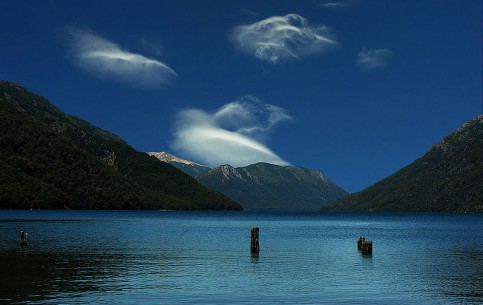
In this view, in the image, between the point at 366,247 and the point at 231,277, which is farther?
the point at 366,247

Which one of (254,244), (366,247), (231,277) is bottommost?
(231,277)

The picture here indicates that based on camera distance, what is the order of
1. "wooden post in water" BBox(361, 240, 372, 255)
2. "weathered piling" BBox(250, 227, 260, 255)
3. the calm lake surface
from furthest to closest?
"wooden post in water" BBox(361, 240, 372, 255)
"weathered piling" BBox(250, 227, 260, 255)
the calm lake surface

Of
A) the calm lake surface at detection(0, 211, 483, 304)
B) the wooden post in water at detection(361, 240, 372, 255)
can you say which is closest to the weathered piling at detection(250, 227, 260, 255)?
the calm lake surface at detection(0, 211, 483, 304)

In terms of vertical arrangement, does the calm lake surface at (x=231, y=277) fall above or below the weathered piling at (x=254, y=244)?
below

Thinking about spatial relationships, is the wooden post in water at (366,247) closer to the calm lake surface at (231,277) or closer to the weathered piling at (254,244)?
the calm lake surface at (231,277)

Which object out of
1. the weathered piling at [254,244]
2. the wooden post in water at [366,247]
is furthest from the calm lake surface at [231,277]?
the weathered piling at [254,244]

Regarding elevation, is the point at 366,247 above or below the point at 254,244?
below

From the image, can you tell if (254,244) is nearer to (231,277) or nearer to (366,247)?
(366,247)

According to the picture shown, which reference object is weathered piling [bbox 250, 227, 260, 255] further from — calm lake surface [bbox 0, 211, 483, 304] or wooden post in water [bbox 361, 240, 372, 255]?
wooden post in water [bbox 361, 240, 372, 255]

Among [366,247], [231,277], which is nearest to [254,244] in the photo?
[366,247]

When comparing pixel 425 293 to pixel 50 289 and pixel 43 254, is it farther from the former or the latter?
pixel 43 254

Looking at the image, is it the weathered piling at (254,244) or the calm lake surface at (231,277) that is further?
the weathered piling at (254,244)

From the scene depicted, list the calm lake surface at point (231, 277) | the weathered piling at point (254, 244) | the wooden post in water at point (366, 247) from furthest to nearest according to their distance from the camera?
the wooden post in water at point (366, 247) → the weathered piling at point (254, 244) → the calm lake surface at point (231, 277)

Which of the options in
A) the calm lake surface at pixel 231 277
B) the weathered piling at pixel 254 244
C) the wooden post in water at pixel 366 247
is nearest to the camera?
the calm lake surface at pixel 231 277
